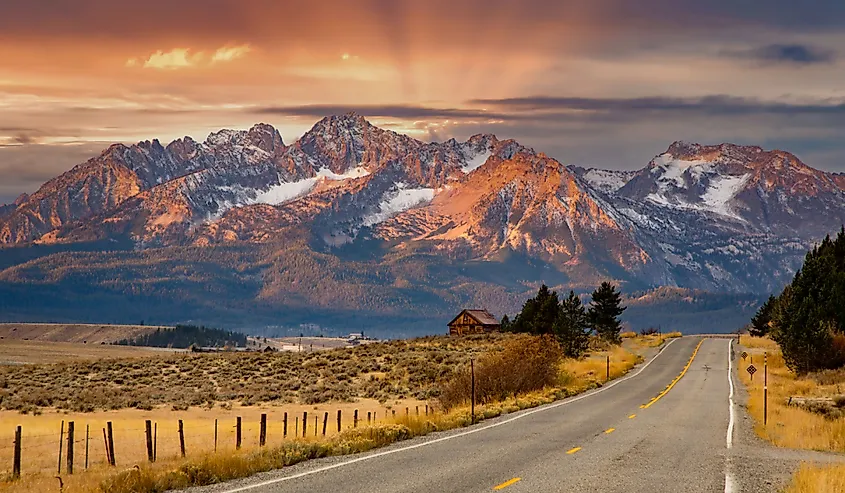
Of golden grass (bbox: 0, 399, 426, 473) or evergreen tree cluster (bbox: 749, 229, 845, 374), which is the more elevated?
evergreen tree cluster (bbox: 749, 229, 845, 374)

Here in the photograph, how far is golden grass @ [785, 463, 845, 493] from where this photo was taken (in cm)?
1918

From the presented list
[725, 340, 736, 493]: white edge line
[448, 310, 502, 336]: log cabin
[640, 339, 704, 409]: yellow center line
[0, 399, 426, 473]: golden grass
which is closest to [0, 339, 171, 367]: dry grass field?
[448, 310, 502, 336]: log cabin

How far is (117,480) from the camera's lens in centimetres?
1919

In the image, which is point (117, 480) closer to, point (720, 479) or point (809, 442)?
point (720, 479)

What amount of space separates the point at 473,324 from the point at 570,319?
74.4 meters

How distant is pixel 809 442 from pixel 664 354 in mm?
71306

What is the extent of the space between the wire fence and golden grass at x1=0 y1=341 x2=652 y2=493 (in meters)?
0.06

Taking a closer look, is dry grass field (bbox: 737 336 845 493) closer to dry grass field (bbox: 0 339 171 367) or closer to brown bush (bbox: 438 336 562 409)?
brown bush (bbox: 438 336 562 409)

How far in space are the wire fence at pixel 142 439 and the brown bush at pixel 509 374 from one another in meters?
1.47

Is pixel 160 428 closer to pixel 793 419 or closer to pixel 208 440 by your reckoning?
pixel 208 440

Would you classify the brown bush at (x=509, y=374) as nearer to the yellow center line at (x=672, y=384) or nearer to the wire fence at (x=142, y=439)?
the wire fence at (x=142, y=439)

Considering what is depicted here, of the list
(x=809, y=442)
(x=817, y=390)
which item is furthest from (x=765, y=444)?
(x=817, y=390)

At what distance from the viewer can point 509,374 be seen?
146ft

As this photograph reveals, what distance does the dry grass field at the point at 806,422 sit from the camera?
66.8ft
